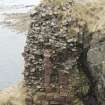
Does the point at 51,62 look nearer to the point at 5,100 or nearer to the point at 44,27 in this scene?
the point at 44,27

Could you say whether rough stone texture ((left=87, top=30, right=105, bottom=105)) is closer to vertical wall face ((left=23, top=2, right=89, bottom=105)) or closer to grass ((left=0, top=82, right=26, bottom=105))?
vertical wall face ((left=23, top=2, right=89, bottom=105))

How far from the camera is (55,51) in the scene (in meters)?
18.6

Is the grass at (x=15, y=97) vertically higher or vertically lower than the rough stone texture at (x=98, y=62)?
lower

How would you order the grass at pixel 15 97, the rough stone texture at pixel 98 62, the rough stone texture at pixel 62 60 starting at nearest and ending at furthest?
the rough stone texture at pixel 98 62 → the rough stone texture at pixel 62 60 → the grass at pixel 15 97

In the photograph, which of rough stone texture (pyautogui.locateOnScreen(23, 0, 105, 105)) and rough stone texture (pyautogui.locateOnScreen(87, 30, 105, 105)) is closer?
rough stone texture (pyautogui.locateOnScreen(87, 30, 105, 105))

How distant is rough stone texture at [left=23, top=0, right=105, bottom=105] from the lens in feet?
60.3

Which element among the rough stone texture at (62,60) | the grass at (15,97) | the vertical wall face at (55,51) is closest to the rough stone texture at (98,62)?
the rough stone texture at (62,60)

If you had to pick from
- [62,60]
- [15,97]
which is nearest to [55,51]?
[62,60]

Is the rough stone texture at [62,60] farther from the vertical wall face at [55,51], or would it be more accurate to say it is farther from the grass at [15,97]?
the grass at [15,97]

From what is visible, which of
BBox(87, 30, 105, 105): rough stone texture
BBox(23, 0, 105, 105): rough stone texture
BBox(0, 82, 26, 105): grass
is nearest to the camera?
BBox(87, 30, 105, 105): rough stone texture

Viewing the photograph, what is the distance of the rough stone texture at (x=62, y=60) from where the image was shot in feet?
60.3

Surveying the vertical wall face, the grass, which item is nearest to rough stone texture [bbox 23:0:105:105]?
the vertical wall face

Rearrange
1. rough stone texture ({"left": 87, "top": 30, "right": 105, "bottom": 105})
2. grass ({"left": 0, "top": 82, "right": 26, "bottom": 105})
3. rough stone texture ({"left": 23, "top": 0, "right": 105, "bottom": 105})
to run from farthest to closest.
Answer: grass ({"left": 0, "top": 82, "right": 26, "bottom": 105})
rough stone texture ({"left": 23, "top": 0, "right": 105, "bottom": 105})
rough stone texture ({"left": 87, "top": 30, "right": 105, "bottom": 105})

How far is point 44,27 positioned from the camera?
1931 cm
